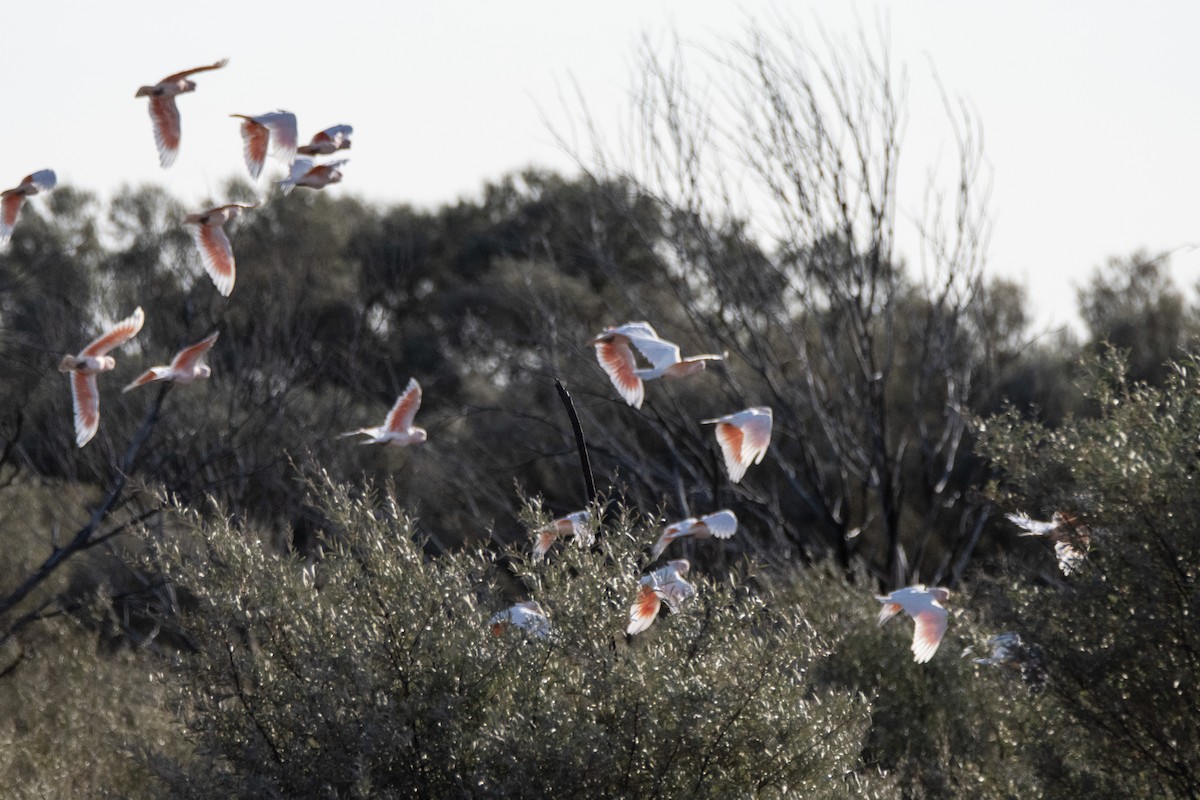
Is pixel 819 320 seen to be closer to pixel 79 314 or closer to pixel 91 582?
pixel 79 314

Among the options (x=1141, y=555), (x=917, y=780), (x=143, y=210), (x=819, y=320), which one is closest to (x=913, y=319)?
(x=819, y=320)

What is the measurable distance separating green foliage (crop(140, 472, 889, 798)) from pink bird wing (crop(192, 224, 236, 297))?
151 centimetres

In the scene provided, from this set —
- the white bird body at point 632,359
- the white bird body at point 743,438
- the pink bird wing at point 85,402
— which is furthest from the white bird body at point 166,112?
the white bird body at point 743,438

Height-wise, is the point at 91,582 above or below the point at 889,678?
below

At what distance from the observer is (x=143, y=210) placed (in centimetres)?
2170

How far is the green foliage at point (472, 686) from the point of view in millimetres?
3438

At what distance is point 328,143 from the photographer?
4.89 metres

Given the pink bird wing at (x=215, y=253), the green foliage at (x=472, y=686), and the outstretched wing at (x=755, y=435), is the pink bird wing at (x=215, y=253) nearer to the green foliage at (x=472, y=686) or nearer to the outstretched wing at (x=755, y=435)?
the green foliage at (x=472, y=686)

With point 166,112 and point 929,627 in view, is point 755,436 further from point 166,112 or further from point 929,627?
point 166,112

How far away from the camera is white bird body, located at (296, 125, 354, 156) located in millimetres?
4895

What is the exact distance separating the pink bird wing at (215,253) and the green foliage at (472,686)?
1.51 meters

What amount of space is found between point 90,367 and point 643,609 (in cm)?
231

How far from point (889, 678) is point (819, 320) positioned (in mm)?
3155

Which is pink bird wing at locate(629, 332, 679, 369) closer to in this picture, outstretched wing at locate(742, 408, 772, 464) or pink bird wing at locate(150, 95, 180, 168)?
outstretched wing at locate(742, 408, 772, 464)
